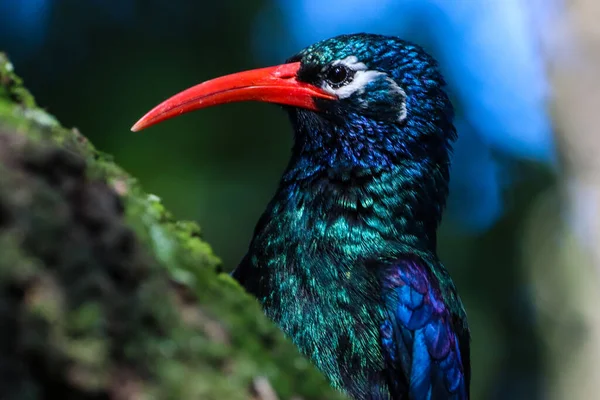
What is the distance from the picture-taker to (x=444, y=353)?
13.3 feet

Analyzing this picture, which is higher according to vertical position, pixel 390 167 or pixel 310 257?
pixel 390 167

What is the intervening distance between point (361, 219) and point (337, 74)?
1.03m

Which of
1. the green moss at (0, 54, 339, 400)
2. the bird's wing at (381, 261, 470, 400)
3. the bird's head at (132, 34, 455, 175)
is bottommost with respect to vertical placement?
the green moss at (0, 54, 339, 400)

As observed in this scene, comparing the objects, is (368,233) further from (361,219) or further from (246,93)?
(246,93)

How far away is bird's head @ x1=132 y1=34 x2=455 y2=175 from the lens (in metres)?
4.30

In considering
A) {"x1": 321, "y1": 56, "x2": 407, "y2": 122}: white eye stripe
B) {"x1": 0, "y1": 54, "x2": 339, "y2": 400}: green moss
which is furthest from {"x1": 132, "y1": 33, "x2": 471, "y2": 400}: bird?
{"x1": 0, "y1": 54, "x2": 339, "y2": 400}: green moss

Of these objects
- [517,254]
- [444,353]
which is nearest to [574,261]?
[517,254]

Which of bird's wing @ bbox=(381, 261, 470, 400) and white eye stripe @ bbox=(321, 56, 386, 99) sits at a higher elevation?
white eye stripe @ bbox=(321, 56, 386, 99)

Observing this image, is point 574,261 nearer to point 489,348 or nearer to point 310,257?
point 489,348

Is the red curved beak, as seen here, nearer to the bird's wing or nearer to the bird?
the bird

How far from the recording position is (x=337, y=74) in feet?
14.9

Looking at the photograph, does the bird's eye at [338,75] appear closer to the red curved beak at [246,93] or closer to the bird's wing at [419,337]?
the red curved beak at [246,93]

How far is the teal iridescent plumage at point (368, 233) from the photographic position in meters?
3.67

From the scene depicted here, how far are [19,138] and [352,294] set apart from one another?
8.57 feet
